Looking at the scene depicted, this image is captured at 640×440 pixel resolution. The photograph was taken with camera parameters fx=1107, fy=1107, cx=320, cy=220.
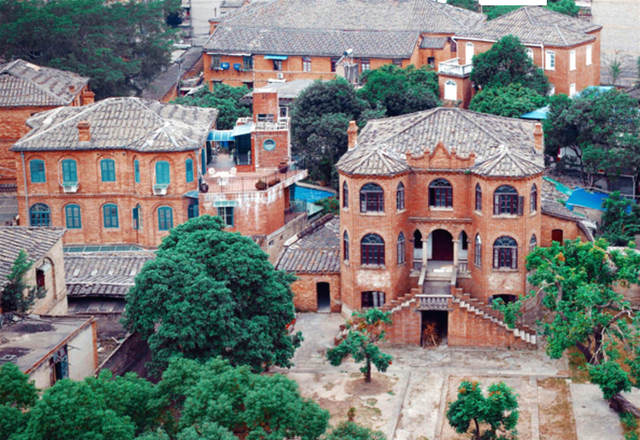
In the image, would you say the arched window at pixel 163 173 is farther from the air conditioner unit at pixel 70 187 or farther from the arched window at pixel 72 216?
the arched window at pixel 72 216

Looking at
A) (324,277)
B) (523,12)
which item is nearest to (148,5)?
(523,12)

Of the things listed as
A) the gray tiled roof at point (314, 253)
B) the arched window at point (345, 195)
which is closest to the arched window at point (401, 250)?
the arched window at point (345, 195)

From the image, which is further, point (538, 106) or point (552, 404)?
point (538, 106)

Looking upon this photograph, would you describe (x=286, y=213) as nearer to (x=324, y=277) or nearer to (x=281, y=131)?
(x=281, y=131)

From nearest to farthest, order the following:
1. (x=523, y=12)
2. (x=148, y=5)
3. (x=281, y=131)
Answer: (x=281, y=131), (x=523, y=12), (x=148, y=5)

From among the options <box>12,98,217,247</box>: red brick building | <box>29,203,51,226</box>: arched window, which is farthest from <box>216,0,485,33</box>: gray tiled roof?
<box>29,203,51,226</box>: arched window
